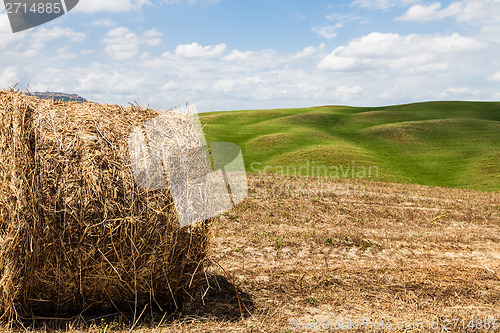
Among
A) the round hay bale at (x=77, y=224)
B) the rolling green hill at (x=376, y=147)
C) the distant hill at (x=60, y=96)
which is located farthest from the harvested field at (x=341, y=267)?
the rolling green hill at (x=376, y=147)

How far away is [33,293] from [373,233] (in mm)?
10279

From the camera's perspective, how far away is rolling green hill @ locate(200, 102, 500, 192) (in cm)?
3325

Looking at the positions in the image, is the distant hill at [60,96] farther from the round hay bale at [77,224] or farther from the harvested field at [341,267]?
the harvested field at [341,267]

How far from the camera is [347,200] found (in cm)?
1786

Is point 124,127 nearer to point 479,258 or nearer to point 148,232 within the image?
point 148,232

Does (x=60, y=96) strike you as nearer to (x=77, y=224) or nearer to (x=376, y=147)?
(x=77, y=224)

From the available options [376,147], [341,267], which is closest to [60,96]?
[341,267]

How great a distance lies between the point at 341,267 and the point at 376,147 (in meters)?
37.4

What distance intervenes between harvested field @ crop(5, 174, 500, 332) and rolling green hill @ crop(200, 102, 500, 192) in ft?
52.3

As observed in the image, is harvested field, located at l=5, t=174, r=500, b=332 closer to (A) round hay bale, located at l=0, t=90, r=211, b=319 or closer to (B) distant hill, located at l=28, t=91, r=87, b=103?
(A) round hay bale, located at l=0, t=90, r=211, b=319

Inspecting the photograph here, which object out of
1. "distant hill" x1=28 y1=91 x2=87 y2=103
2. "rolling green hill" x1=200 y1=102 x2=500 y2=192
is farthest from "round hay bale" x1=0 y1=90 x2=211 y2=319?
"rolling green hill" x1=200 y1=102 x2=500 y2=192

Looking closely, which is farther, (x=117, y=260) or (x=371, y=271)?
(x=371, y=271)

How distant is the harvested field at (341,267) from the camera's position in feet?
22.7


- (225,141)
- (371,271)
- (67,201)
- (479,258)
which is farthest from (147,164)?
(225,141)
